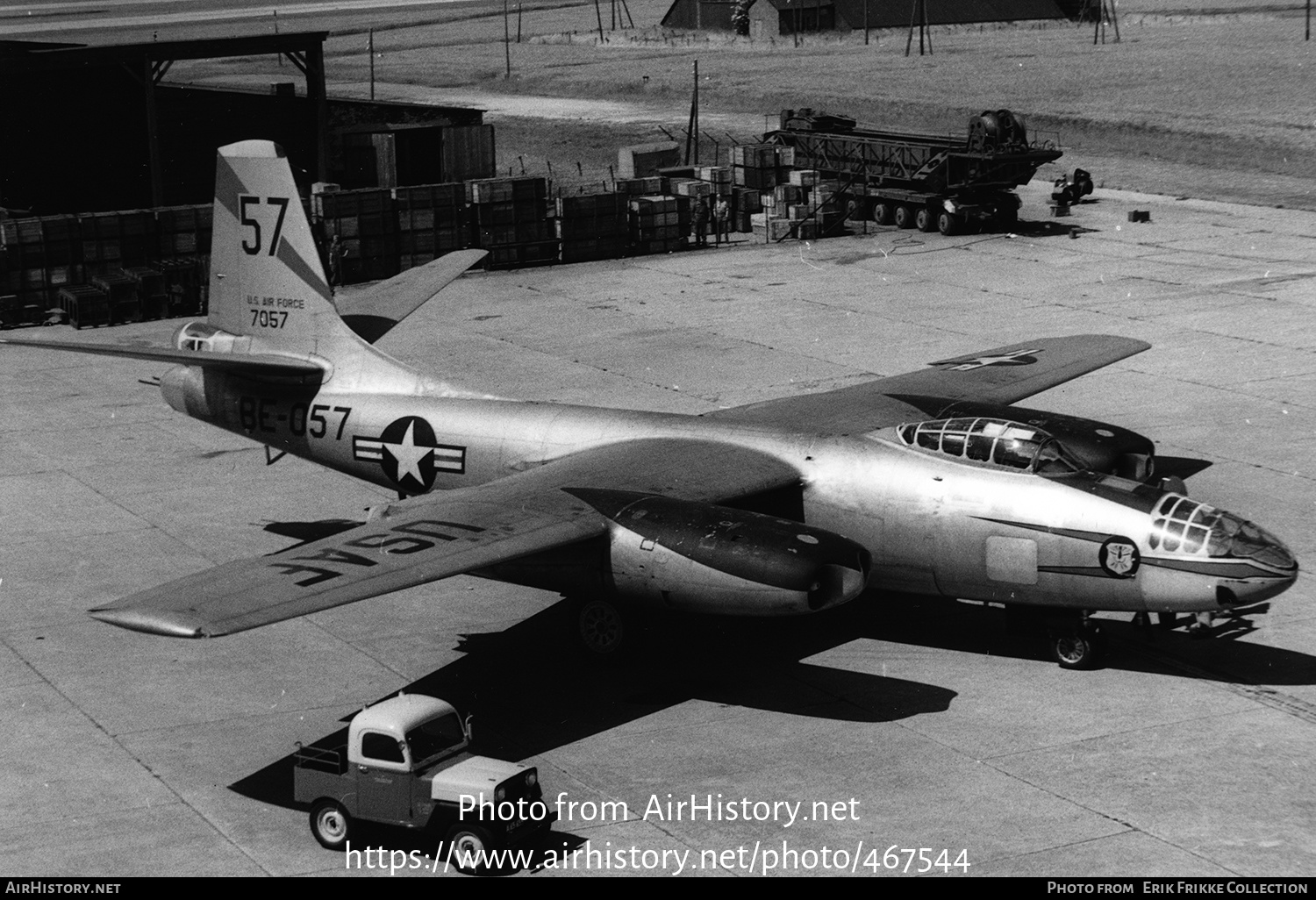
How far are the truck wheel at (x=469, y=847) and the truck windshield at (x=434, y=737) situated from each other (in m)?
0.86

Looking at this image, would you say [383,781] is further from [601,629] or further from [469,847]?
[601,629]

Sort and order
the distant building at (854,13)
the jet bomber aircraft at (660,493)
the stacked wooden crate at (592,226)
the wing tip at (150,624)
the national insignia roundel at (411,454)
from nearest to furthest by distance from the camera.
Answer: the wing tip at (150,624) < the jet bomber aircraft at (660,493) < the national insignia roundel at (411,454) < the stacked wooden crate at (592,226) < the distant building at (854,13)

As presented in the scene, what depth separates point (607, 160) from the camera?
71875 millimetres

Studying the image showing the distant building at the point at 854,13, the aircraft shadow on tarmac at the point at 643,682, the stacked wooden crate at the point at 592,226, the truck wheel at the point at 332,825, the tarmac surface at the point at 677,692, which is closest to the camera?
the truck wheel at the point at 332,825

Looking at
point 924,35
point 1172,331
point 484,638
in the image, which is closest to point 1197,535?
point 484,638

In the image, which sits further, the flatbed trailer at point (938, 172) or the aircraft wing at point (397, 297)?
the flatbed trailer at point (938, 172)

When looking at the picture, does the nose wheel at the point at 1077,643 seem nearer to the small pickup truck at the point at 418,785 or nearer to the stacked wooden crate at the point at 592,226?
the small pickup truck at the point at 418,785

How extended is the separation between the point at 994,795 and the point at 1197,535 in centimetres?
472

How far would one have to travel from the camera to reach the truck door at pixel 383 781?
1694 cm

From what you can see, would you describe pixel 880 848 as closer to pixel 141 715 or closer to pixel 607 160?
pixel 141 715

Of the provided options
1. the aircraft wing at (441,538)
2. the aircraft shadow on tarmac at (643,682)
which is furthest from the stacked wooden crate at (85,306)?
the aircraft shadow on tarmac at (643,682)

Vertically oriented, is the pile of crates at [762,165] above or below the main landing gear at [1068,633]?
above

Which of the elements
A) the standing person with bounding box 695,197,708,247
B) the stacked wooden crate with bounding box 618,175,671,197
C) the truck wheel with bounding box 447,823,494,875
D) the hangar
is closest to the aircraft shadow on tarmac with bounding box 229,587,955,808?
the truck wheel with bounding box 447,823,494,875

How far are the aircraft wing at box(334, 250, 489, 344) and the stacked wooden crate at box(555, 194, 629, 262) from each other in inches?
779
